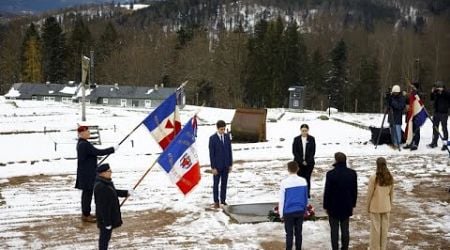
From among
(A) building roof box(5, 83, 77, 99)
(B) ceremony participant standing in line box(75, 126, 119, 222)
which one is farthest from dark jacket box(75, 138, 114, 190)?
(A) building roof box(5, 83, 77, 99)

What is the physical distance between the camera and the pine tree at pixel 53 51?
253 feet

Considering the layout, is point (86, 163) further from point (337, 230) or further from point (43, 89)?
point (43, 89)

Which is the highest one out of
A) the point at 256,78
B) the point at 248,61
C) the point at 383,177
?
the point at 248,61

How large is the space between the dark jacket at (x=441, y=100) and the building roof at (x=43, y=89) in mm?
59463

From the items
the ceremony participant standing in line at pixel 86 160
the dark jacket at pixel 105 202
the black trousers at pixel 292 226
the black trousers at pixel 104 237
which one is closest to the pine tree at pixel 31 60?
the ceremony participant standing in line at pixel 86 160

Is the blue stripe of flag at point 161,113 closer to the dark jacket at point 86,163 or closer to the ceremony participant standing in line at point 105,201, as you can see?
the dark jacket at point 86,163

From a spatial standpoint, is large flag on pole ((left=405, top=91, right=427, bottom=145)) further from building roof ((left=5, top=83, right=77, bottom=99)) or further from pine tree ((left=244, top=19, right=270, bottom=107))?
building roof ((left=5, top=83, right=77, bottom=99))

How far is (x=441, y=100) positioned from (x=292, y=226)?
10.0 meters

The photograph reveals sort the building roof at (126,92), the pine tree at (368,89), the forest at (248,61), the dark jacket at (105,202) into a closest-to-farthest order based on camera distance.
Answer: the dark jacket at (105,202) → the pine tree at (368,89) → the forest at (248,61) → the building roof at (126,92)

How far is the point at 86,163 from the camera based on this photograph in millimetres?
9727

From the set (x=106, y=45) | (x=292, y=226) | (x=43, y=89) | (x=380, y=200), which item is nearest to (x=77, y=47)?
(x=106, y=45)

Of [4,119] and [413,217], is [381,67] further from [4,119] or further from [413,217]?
[413,217]

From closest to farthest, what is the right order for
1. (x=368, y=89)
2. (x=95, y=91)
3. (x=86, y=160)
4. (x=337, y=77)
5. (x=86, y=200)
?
(x=86, y=160)
(x=86, y=200)
(x=368, y=89)
(x=337, y=77)
(x=95, y=91)

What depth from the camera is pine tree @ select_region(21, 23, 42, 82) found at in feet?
254
